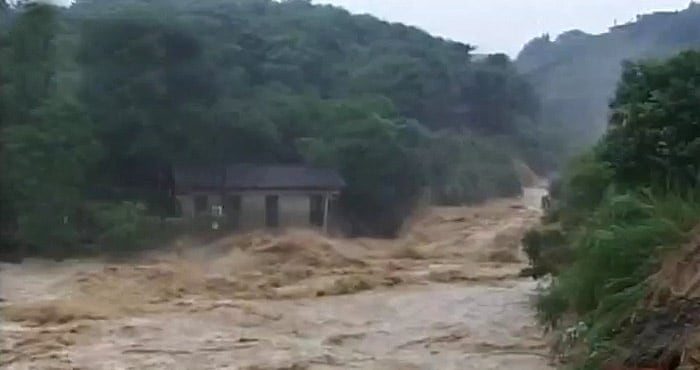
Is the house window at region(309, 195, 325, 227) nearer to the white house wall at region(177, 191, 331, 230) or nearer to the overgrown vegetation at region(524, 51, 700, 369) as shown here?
the white house wall at region(177, 191, 331, 230)

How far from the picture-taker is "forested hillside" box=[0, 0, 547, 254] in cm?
1105

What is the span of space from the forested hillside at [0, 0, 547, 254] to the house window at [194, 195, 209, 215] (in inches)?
11.6

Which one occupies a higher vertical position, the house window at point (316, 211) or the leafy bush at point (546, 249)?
the leafy bush at point (546, 249)

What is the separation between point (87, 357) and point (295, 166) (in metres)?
6.38

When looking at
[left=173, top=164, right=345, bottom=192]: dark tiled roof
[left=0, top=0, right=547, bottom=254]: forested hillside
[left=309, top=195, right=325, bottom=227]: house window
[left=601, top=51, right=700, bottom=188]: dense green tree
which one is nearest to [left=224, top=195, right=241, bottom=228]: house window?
[left=173, top=164, right=345, bottom=192]: dark tiled roof

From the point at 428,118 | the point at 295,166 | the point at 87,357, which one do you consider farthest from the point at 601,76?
the point at 87,357

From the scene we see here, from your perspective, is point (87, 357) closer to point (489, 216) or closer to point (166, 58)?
point (166, 58)

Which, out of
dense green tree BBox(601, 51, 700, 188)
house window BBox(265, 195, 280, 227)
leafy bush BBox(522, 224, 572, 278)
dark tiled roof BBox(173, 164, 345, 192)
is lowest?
house window BBox(265, 195, 280, 227)

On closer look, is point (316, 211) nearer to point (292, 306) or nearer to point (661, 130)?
point (292, 306)

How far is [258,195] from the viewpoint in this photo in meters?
12.4

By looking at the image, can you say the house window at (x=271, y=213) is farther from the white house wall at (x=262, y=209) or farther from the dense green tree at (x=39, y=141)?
the dense green tree at (x=39, y=141)

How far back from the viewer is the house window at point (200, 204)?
1208 cm

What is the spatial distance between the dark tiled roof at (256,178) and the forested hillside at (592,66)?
13.6 feet

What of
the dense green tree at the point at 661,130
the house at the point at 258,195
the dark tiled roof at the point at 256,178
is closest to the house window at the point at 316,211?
the house at the point at 258,195
